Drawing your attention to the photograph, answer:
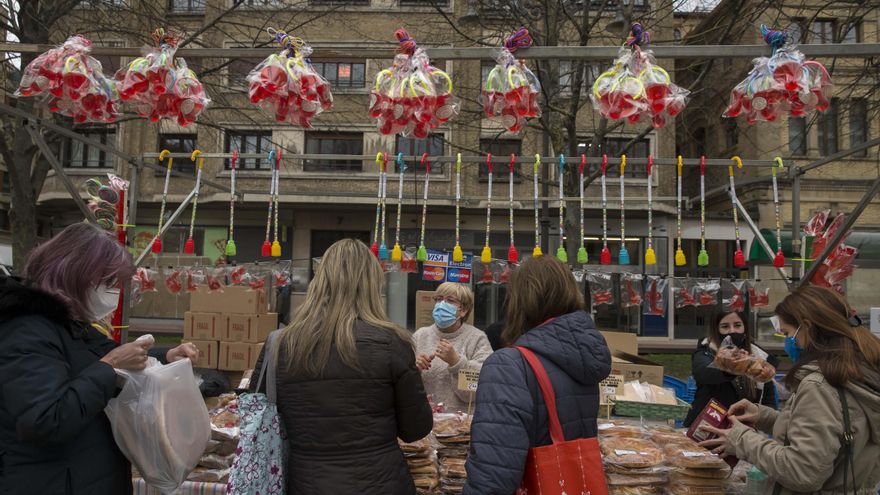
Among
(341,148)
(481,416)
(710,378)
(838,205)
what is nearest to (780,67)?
(710,378)

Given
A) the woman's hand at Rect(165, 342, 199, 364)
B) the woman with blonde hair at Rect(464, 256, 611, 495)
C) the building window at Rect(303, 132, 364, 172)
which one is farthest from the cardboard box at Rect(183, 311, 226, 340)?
the building window at Rect(303, 132, 364, 172)

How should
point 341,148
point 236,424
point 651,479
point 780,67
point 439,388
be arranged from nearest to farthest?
point 651,479 → point 236,424 → point 780,67 → point 439,388 → point 341,148

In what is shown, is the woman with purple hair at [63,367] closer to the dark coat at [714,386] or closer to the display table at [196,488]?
the display table at [196,488]

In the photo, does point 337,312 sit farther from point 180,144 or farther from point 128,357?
point 180,144

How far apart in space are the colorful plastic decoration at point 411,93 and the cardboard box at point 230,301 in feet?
14.1

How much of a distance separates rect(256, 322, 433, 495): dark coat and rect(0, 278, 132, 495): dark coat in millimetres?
612

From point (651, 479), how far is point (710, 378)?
5.62 ft

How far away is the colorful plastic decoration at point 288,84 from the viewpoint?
349 cm

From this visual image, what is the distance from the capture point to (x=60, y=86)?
3531mm

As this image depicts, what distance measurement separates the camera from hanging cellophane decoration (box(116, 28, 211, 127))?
360cm

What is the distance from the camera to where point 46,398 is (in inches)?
62.2

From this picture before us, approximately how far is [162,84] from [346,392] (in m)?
2.73

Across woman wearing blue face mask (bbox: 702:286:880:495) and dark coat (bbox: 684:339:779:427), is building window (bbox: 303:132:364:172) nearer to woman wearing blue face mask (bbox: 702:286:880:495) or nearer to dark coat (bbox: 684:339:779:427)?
dark coat (bbox: 684:339:779:427)

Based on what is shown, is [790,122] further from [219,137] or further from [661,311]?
[219,137]
